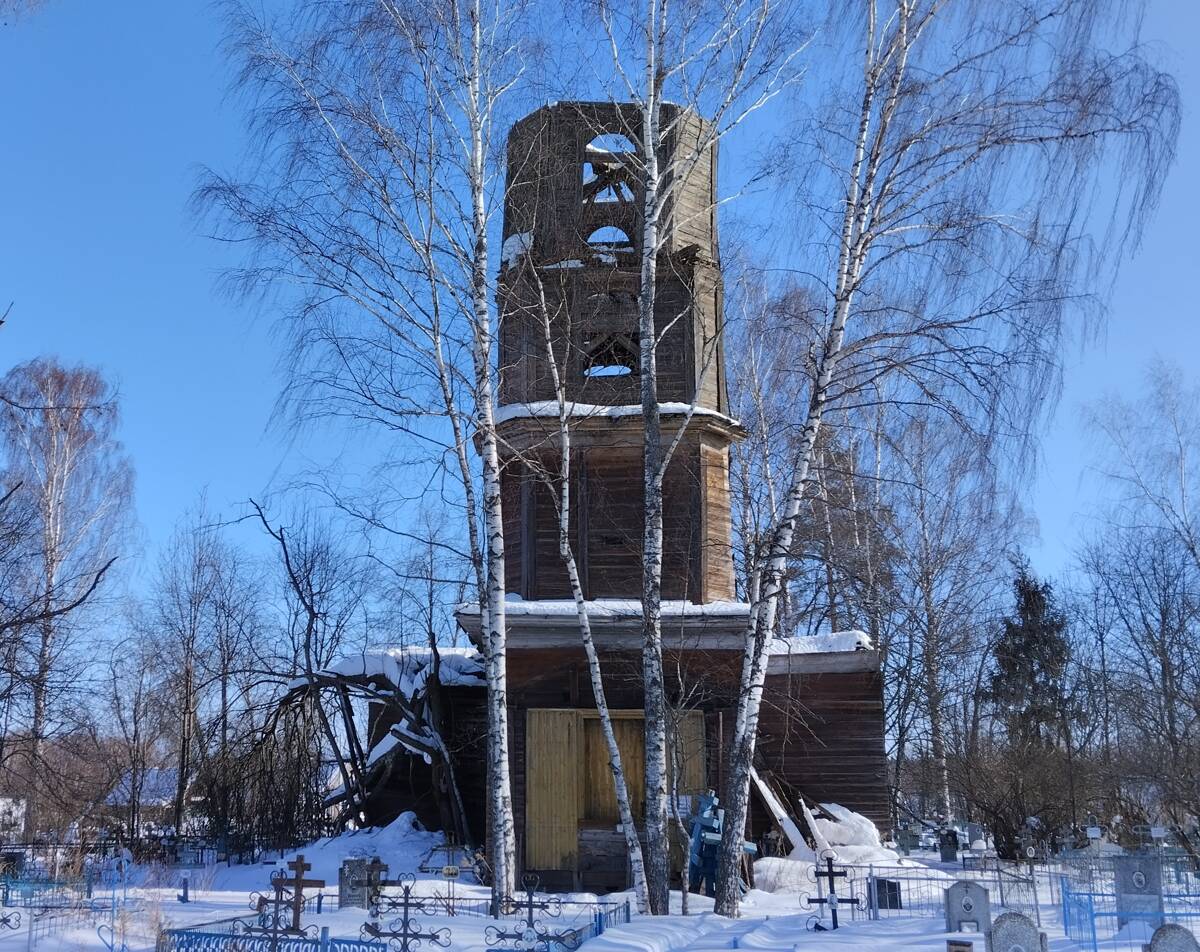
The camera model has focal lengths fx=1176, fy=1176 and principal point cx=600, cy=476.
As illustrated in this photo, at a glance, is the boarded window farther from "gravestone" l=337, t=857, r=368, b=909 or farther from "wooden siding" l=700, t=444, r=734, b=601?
"gravestone" l=337, t=857, r=368, b=909

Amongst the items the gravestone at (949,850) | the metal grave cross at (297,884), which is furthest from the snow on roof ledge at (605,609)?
the gravestone at (949,850)

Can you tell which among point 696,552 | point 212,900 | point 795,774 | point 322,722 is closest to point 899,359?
point 696,552

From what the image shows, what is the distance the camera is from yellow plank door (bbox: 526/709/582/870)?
61.5ft

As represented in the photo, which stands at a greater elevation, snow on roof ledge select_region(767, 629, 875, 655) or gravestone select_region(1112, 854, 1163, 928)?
snow on roof ledge select_region(767, 629, 875, 655)

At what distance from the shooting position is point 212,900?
16766 mm

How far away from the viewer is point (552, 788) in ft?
62.2

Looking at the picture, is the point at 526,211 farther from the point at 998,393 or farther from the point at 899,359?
the point at 998,393

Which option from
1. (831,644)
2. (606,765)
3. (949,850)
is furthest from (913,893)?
(949,850)

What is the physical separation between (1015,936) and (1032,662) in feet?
101

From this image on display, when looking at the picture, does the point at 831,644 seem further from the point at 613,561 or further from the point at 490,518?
the point at 490,518

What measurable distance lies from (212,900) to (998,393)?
12.7 metres

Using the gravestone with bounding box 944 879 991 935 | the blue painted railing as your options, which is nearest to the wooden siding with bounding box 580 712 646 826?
the gravestone with bounding box 944 879 991 935

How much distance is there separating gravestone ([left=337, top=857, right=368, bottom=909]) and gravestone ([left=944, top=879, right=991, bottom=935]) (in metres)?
7.32

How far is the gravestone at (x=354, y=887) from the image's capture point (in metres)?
15.4
